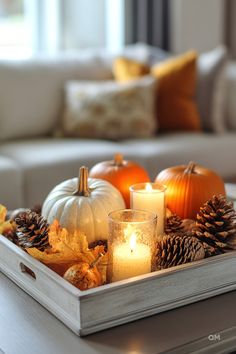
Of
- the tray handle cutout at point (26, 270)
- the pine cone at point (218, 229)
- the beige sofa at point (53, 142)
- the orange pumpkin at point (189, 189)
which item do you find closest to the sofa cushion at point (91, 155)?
the beige sofa at point (53, 142)

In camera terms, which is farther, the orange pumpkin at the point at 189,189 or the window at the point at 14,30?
the window at the point at 14,30

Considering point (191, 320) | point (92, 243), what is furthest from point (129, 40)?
point (191, 320)

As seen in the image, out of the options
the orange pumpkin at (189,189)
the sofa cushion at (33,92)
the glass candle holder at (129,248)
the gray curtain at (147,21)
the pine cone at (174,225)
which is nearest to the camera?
the glass candle holder at (129,248)

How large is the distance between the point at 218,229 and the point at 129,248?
0.72ft

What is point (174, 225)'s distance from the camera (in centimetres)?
146

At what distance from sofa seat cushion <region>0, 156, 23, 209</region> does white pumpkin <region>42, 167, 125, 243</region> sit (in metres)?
1.05

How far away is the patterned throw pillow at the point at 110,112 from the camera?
3057 mm

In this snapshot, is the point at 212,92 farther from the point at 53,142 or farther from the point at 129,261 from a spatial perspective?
the point at 129,261

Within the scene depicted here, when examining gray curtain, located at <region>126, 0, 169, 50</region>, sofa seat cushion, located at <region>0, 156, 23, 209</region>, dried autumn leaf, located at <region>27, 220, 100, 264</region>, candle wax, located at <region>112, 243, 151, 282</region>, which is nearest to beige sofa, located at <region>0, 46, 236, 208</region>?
sofa seat cushion, located at <region>0, 156, 23, 209</region>

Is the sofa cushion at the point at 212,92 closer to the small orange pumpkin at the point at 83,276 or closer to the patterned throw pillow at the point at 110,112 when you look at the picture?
the patterned throw pillow at the point at 110,112

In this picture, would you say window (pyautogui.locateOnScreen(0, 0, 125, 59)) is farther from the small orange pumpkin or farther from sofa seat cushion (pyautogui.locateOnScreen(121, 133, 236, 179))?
the small orange pumpkin

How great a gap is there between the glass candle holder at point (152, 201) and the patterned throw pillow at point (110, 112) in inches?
62.2

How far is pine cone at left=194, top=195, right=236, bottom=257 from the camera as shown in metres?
1.32

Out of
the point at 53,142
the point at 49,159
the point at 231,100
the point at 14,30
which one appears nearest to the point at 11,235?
the point at 49,159
